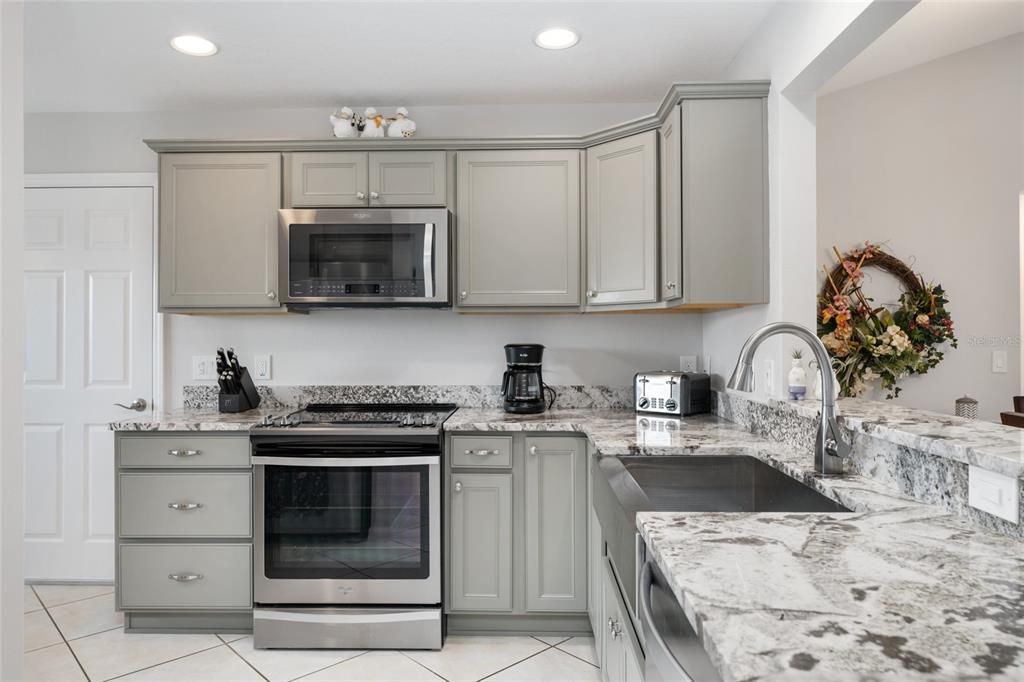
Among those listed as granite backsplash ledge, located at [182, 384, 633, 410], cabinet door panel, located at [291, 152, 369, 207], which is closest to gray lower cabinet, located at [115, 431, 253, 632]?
granite backsplash ledge, located at [182, 384, 633, 410]

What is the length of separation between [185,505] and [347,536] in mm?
695

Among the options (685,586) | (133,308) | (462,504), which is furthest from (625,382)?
(133,308)

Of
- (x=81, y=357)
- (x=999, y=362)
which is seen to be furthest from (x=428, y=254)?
(x=999, y=362)

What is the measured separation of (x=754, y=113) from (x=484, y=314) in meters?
1.47

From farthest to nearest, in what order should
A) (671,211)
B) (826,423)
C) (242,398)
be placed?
(242,398), (671,211), (826,423)

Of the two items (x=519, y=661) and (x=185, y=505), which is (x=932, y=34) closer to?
(x=519, y=661)

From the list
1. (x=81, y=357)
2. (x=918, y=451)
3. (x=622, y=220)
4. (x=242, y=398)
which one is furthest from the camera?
(x=81, y=357)

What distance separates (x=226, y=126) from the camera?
9.92 feet

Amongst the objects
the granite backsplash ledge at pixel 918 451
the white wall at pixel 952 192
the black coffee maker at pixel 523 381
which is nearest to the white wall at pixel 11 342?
the black coffee maker at pixel 523 381

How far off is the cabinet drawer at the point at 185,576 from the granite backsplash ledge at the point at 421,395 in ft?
2.59

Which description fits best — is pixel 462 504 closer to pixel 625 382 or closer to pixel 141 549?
pixel 625 382

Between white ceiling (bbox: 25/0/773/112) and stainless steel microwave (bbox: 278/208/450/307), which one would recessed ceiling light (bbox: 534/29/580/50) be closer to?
white ceiling (bbox: 25/0/773/112)

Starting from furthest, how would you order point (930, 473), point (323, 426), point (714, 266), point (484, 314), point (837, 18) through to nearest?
point (484, 314) < point (323, 426) < point (714, 266) < point (837, 18) < point (930, 473)

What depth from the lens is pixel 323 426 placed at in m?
2.35
